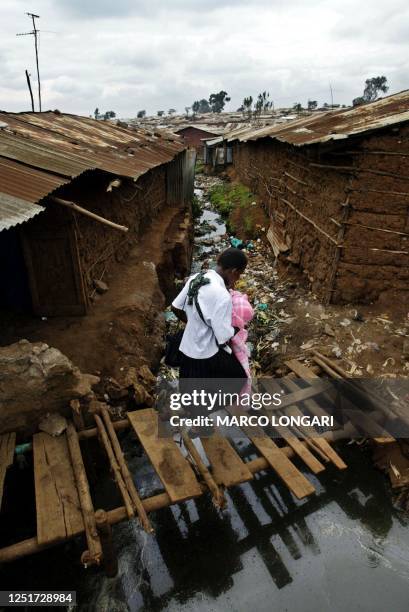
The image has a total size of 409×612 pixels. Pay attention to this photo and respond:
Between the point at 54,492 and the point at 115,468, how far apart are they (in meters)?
0.50

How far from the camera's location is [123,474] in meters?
3.09

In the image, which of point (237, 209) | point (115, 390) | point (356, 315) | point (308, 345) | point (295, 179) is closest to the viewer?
point (115, 390)

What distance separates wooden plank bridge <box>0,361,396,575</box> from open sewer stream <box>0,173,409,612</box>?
0.41 meters

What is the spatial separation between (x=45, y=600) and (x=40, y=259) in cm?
424

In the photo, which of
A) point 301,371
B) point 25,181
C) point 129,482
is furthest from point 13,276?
point 301,371

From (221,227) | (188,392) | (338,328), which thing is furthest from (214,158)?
(188,392)

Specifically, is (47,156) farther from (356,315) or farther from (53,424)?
(356,315)

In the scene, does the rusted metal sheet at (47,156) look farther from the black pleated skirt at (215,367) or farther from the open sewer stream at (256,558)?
the open sewer stream at (256,558)

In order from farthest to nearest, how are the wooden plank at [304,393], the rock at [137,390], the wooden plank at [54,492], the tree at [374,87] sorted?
1. the tree at [374,87]
2. the rock at [137,390]
3. the wooden plank at [304,393]
4. the wooden plank at [54,492]

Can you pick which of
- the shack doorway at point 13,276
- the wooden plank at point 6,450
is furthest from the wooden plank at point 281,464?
the shack doorway at point 13,276

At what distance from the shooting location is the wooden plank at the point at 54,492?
2.67 metres

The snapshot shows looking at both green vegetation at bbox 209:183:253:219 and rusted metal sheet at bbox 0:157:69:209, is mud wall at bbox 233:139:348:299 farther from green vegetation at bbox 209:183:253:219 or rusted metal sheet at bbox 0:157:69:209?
rusted metal sheet at bbox 0:157:69:209

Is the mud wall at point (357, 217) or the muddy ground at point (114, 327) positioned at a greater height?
the mud wall at point (357, 217)

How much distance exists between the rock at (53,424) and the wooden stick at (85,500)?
0.07m
